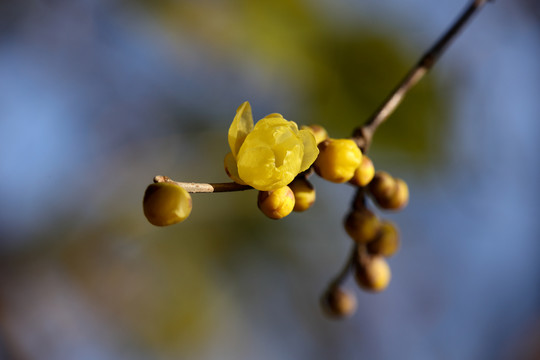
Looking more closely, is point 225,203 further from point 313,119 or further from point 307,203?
point 307,203

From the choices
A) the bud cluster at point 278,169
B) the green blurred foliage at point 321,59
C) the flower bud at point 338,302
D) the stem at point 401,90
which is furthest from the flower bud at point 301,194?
the green blurred foliage at point 321,59

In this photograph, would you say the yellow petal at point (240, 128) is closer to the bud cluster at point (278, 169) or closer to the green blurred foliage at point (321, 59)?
the bud cluster at point (278, 169)

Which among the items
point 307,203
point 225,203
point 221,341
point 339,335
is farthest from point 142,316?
point 307,203

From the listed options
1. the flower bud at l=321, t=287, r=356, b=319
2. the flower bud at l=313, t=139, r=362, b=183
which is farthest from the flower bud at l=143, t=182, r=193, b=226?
the flower bud at l=321, t=287, r=356, b=319

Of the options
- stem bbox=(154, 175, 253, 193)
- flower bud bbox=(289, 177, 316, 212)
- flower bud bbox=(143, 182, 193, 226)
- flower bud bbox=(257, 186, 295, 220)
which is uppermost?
flower bud bbox=(289, 177, 316, 212)

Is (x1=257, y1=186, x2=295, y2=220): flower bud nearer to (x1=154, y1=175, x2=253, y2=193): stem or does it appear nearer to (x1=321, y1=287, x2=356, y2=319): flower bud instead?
(x1=154, y1=175, x2=253, y2=193): stem

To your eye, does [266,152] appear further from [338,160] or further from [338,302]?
[338,302]
